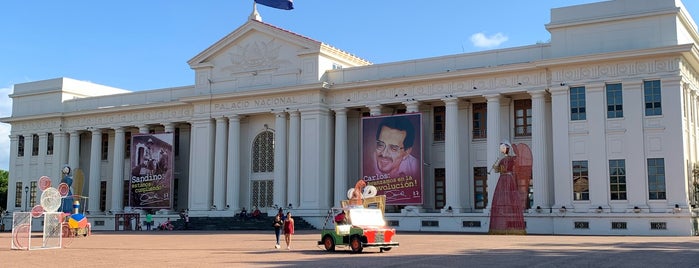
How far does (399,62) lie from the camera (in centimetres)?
4378

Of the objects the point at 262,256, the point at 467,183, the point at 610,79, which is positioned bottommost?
the point at 262,256

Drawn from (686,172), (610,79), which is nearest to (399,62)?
(610,79)

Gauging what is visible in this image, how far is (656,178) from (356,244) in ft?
61.9

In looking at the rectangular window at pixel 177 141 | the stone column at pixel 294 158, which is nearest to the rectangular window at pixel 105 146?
the rectangular window at pixel 177 141

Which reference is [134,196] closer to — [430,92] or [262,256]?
[430,92]

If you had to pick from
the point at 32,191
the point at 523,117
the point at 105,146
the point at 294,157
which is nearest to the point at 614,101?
the point at 523,117

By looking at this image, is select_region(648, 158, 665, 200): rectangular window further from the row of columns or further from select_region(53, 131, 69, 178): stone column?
select_region(53, 131, 69, 178): stone column

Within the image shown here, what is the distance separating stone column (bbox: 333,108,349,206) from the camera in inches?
1748

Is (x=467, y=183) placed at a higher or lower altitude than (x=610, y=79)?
lower

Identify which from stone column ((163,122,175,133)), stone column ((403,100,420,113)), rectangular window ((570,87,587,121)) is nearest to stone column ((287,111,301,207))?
stone column ((403,100,420,113))

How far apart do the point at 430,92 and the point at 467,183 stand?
5.52m

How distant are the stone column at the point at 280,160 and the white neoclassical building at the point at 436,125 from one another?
9cm

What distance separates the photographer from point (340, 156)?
4466cm

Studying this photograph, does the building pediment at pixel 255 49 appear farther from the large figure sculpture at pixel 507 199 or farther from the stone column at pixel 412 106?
the large figure sculpture at pixel 507 199
